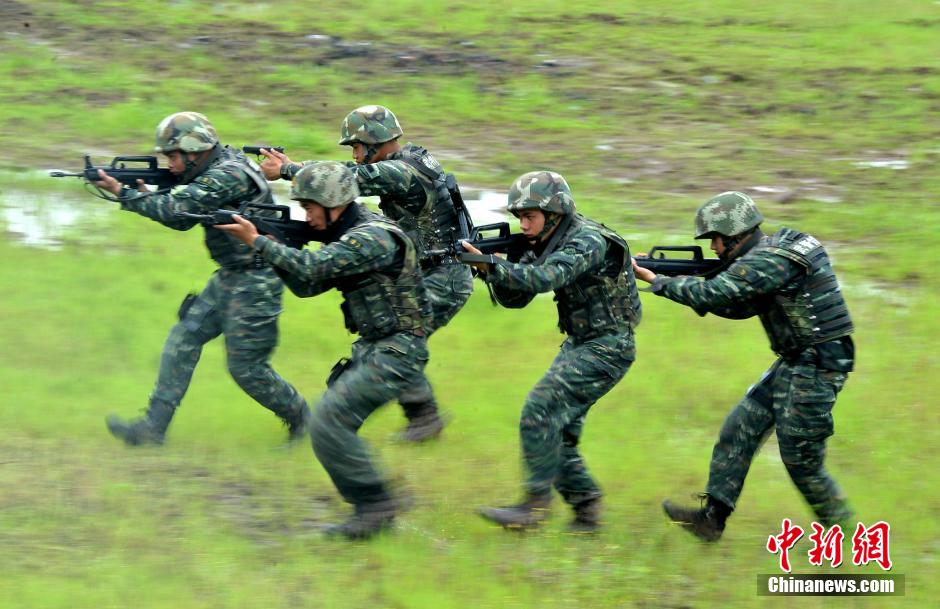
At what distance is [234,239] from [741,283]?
371 centimetres

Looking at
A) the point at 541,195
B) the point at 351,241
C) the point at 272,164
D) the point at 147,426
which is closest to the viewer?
the point at 351,241

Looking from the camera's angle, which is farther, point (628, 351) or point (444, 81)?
point (444, 81)

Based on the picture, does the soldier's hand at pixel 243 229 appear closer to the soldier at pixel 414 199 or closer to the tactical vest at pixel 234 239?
the tactical vest at pixel 234 239

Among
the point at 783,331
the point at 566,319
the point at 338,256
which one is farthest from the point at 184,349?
the point at 783,331

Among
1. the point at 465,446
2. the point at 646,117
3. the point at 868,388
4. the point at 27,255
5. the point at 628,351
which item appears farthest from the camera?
the point at 646,117

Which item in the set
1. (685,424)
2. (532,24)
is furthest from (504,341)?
(532,24)

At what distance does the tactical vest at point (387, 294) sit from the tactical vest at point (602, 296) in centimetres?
93

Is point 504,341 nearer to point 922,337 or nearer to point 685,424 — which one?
point 685,424

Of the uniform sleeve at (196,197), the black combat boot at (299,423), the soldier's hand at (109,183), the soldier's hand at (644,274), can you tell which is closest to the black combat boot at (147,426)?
the black combat boot at (299,423)

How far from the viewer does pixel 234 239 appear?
31.7ft

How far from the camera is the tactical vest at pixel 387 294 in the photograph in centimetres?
815

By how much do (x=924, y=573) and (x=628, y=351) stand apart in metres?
2.15

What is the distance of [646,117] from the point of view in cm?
1981

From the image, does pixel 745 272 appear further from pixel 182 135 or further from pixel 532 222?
pixel 182 135
